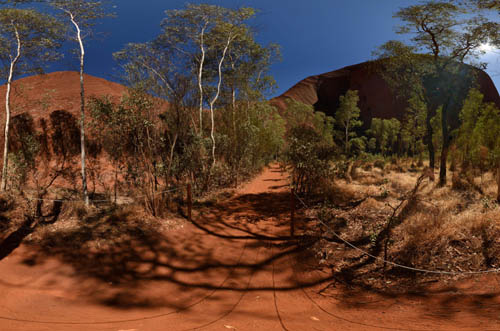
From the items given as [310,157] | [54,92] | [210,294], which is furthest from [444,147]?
[54,92]

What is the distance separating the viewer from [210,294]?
4.25 m

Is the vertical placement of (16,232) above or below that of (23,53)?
below

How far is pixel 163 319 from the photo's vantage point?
11.1 feet

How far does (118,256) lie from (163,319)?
2673mm

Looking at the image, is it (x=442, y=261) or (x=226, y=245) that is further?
(x=226, y=245)

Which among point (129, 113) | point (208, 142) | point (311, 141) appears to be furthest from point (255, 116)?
point (129, 113)

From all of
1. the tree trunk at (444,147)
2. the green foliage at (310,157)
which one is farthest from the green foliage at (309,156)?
the tree trunk at (444,147)

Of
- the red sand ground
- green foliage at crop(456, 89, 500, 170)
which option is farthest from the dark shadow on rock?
green foliage at crop(456, 89, 500, 170)

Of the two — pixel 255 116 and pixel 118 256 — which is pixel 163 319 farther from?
pixel 255 116

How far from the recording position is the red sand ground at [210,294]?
3059 mm

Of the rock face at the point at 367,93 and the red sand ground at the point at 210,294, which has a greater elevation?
the rock face at the point at 367,93

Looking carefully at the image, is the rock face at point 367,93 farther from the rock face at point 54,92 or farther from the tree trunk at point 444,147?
the rock face at point 54,92

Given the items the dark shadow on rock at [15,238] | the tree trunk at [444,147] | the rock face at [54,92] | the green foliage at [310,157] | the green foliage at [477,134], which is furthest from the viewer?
the rock face at [54,92]

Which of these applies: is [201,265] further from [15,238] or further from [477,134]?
[477,134]
